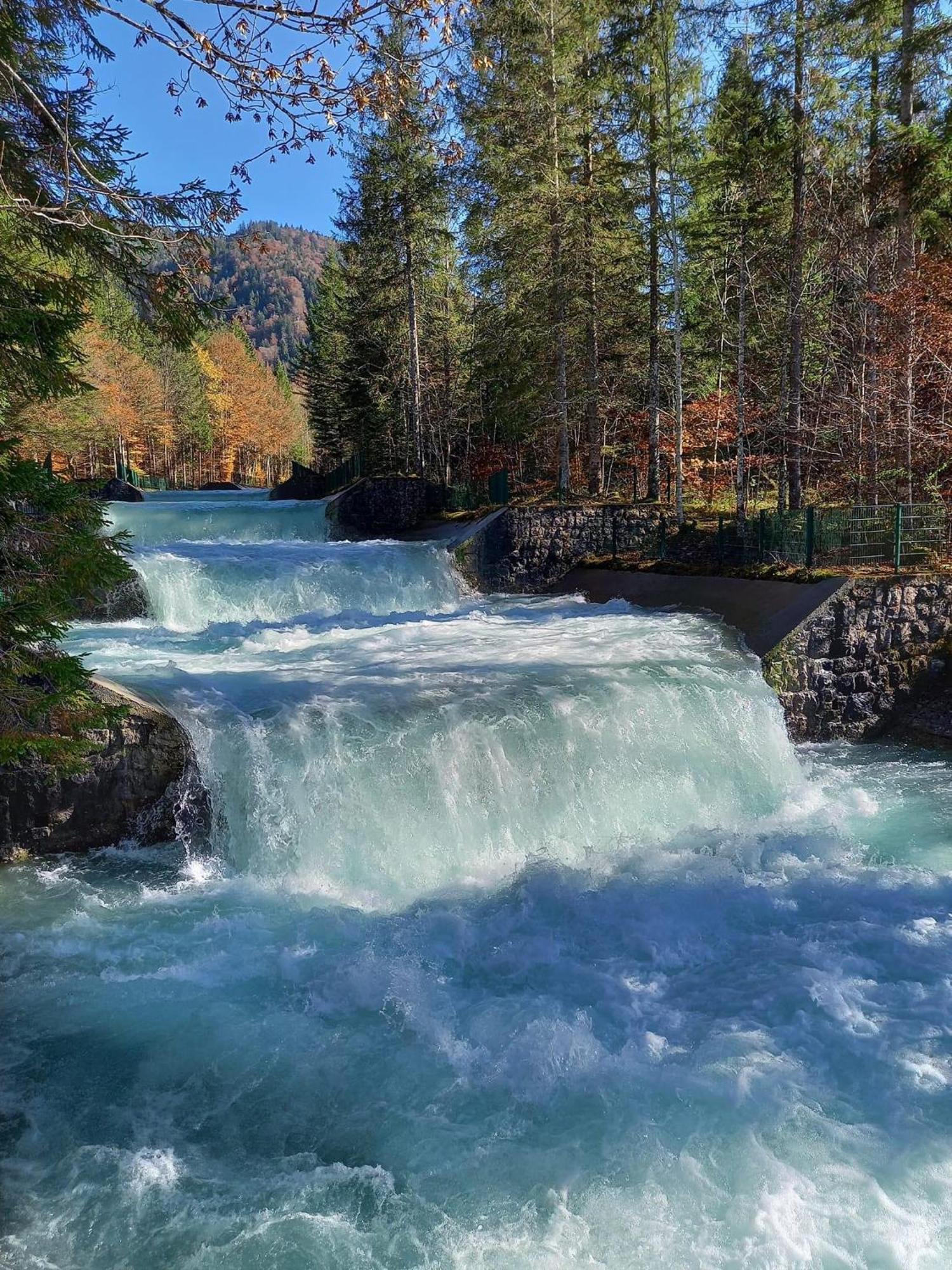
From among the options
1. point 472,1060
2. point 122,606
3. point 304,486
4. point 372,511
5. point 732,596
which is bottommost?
point 472,1060

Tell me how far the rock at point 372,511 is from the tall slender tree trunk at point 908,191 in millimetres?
14338

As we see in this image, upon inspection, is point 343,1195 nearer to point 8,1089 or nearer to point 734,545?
point 8,1089

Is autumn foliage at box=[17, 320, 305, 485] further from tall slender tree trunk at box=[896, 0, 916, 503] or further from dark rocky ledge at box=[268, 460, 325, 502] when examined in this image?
tall slender tree trunk at box=[896, 0, 916, 503]

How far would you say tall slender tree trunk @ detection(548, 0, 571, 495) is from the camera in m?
20.4

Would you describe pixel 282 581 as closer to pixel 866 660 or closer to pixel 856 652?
pixel 856 652

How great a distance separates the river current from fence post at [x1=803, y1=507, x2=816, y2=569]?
396cm

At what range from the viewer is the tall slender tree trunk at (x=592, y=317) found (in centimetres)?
2125

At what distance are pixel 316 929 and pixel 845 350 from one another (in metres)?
20.6

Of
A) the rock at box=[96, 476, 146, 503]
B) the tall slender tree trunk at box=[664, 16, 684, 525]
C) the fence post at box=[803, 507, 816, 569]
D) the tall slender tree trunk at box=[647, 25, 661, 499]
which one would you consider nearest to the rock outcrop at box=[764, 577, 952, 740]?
the fence post at box=[803, 507, 816, 569]

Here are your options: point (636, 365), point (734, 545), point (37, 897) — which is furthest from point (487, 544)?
point (37, 897)

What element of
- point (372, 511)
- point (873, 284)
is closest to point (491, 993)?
point (873, 284)

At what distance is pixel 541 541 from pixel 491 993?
1480 cm

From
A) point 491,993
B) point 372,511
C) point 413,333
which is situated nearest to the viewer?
point 491,993

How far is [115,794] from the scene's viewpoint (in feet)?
26.2
